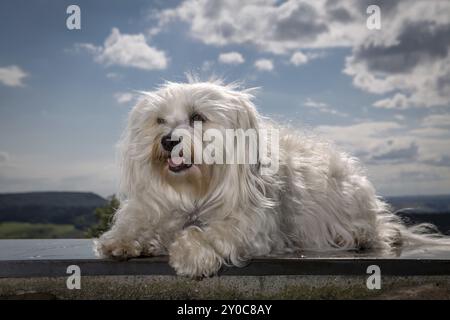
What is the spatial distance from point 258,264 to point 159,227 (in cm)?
73

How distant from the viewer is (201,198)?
426 centimetres

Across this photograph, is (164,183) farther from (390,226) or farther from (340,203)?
(390,226)

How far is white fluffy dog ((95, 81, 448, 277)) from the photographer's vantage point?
13.4 feet

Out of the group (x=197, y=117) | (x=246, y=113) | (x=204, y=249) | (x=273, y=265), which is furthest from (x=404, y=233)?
(x=197, y=117)

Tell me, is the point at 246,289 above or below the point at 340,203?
below

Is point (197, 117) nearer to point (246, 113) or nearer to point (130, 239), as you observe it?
point (246, 113)

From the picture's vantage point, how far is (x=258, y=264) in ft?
13.5

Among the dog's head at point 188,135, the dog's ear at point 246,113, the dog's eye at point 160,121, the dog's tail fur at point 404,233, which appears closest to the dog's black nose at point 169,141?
the dog's head at point 188,135

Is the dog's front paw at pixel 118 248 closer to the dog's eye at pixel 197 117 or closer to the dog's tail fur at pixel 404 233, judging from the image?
the dog's eye at pixel 197 117

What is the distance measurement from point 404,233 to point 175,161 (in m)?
2.53

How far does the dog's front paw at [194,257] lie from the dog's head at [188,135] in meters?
0.36

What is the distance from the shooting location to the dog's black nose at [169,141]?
395cm

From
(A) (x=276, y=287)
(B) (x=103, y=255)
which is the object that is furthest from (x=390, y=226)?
(B) (x=103, y=255)

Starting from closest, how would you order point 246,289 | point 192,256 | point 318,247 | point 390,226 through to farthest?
point 192,256
point 246,289
point 318,247
point 390,226
